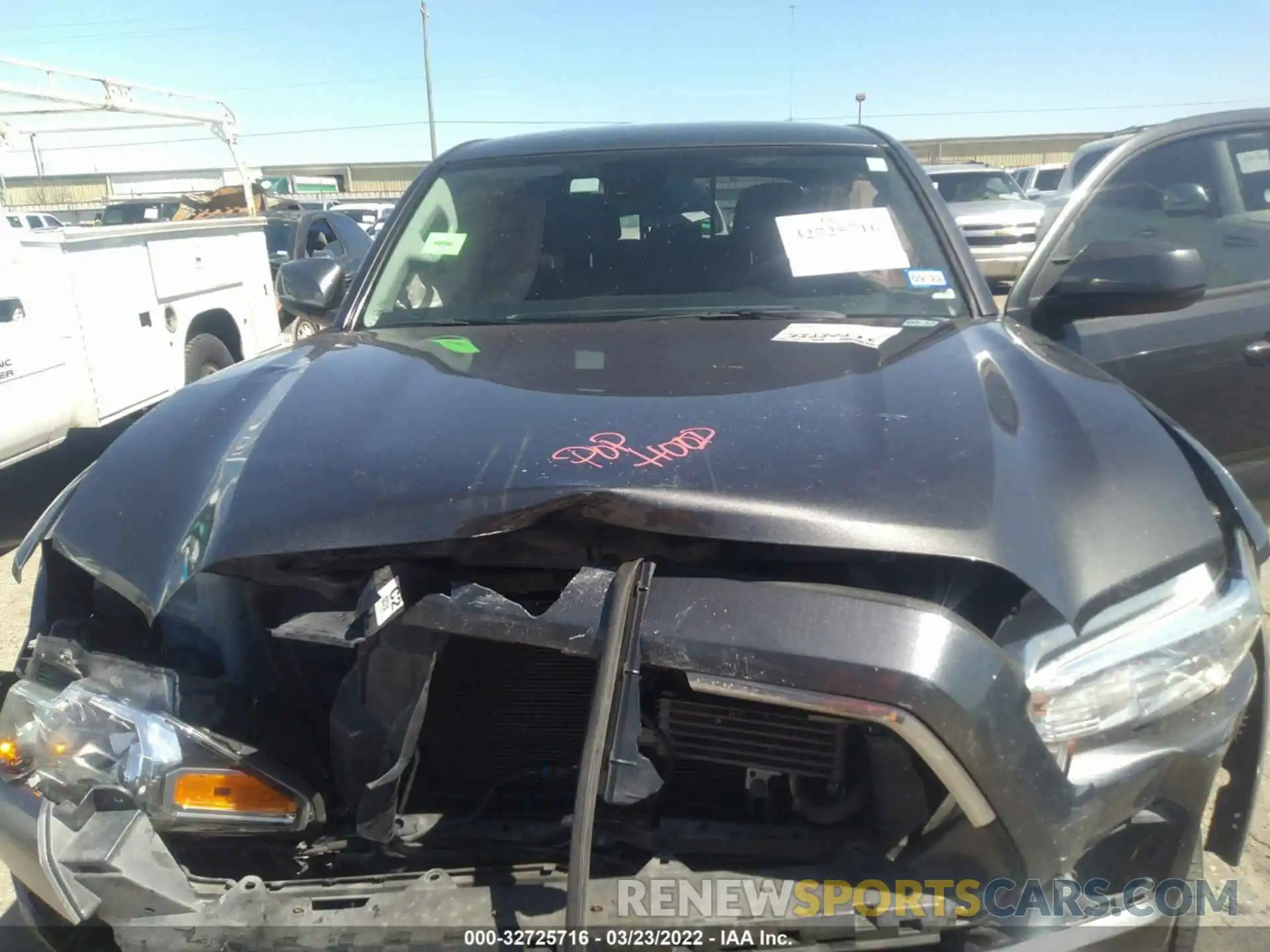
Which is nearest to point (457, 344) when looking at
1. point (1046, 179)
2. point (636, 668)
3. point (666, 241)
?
point (666, 241)

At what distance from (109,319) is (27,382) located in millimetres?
766

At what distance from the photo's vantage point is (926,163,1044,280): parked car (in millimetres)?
12078

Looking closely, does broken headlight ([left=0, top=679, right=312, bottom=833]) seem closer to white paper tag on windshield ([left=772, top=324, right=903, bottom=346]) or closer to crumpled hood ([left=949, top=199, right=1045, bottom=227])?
white paper tag on windshield ([left=772, top=324, right=903, bottom=346])

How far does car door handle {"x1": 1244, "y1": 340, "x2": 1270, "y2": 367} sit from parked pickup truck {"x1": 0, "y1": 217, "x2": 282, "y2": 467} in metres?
5.31

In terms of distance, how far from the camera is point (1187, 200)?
4191mm

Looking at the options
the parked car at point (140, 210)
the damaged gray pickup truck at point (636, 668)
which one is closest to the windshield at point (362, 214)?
the parked car at point (140, 210)

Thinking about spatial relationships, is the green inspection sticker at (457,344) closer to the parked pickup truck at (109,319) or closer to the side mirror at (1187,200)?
the side mirror at (1187,200)

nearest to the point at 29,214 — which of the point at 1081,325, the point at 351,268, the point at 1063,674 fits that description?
the point at 351,268

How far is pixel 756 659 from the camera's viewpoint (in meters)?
1.42

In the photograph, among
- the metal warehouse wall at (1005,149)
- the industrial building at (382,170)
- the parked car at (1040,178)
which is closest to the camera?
the parked car at (1040,178)

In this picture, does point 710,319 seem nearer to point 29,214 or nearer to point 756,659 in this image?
point 756,659

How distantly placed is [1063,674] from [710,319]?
1.43 m

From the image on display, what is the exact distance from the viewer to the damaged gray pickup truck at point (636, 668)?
4.79 ft

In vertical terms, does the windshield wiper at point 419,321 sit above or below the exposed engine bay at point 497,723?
above
